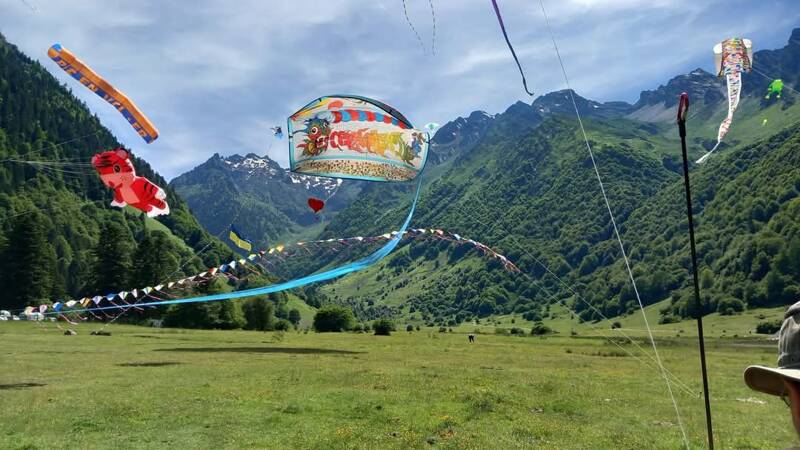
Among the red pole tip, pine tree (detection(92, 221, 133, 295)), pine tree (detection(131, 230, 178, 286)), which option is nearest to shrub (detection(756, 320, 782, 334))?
pine tree (detection(131, 230, 178, 286))

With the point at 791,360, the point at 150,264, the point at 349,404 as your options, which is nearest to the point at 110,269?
the point at 150,264

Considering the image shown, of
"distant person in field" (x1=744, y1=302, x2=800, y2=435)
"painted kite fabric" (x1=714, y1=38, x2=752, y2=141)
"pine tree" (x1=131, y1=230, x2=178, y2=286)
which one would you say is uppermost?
"painted kite fabric" (x1=714, y1=38, x2=752, y2=141)

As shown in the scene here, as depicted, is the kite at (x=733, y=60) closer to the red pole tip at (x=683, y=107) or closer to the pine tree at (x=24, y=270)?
the red pole tip at (x=683, y=107)

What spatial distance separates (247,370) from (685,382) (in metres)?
26.8

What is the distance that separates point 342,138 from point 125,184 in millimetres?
13222

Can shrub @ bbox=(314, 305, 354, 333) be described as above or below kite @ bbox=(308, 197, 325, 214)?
below

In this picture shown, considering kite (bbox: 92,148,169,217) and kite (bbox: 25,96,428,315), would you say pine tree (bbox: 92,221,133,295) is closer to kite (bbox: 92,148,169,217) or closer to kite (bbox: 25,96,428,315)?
kite (bbox: 92,148,169,217)

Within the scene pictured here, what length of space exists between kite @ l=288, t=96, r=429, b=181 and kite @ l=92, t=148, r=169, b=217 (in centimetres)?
926

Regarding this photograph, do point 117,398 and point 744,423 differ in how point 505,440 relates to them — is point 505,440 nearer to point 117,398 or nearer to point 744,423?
point 744,423

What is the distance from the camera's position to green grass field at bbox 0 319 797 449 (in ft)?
61.8

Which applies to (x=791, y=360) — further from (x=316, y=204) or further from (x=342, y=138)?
(x=316, y=204)

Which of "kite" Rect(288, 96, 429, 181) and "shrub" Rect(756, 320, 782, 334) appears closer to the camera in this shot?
"kite" Rect(288, 96, 429, 181)

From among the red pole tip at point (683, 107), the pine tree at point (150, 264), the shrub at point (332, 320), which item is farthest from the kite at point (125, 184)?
the pine tree at point (150, 264)

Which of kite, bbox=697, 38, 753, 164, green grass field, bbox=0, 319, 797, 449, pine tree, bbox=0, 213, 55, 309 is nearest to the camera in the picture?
green grass field, bbox=0, 319, 797, 449
